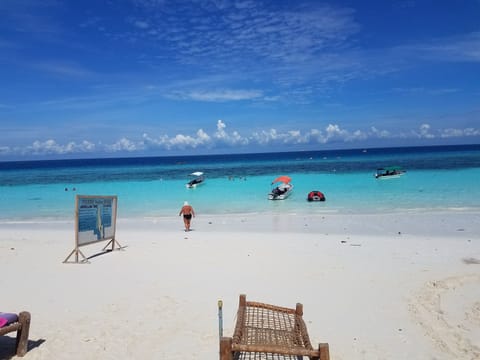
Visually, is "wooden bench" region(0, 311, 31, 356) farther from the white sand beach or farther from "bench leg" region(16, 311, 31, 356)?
the white sand beach

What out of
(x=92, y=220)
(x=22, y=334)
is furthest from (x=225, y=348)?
(x=92, y=220)

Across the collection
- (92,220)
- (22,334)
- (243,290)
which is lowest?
(243,290)

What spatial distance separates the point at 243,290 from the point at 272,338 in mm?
2978

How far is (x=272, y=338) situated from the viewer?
5.41 m

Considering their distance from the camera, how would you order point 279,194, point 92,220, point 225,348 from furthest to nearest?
point 279,194
point 92,220
point 225,348

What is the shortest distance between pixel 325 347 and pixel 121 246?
35.0 feet

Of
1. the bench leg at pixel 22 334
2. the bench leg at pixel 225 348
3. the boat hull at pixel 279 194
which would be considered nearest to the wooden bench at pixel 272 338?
the bench leg at pixel 225 348

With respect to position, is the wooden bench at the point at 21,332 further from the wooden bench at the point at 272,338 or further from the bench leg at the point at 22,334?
the wooden bench at the point at 272,338

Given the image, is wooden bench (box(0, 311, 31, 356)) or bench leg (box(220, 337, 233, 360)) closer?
bench leg (box(220, 337, 233, 360))

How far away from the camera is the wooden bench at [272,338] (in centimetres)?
423

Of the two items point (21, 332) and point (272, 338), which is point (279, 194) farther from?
point (21, 332)

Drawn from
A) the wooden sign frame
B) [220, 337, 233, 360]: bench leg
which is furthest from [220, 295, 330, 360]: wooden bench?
the wooden sign frame

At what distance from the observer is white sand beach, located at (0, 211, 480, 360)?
19.4 ft

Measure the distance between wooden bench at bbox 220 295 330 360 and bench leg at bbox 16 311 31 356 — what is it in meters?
2.91
